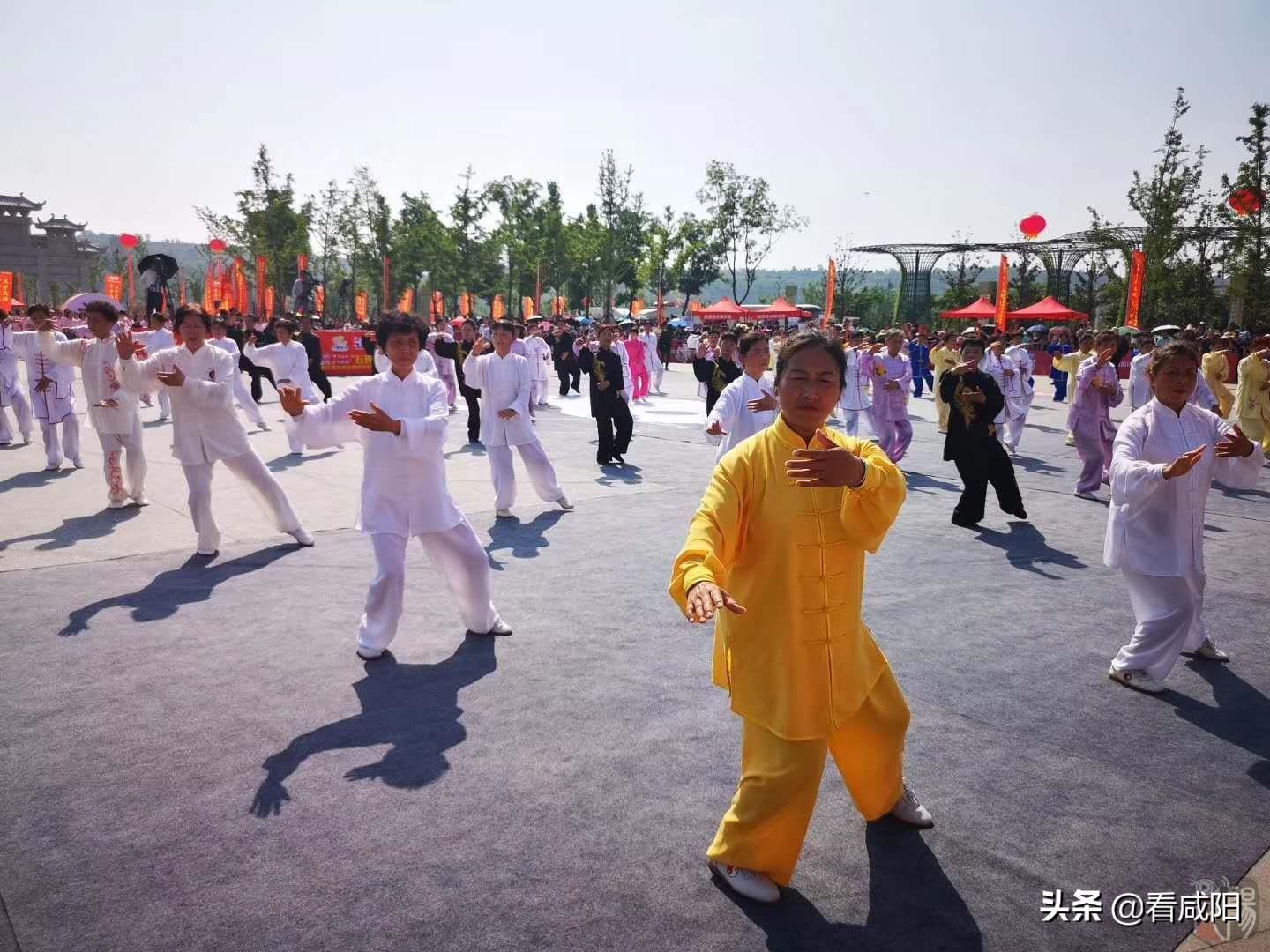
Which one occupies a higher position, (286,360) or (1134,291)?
(1134,291)

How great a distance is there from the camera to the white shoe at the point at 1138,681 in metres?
4.60

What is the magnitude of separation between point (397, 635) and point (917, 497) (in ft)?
20.9

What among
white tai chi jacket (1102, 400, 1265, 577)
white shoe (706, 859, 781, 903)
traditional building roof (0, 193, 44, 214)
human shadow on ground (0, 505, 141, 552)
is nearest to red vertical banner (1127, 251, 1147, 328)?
white tai chi jacket (1102, 400, 1265, 577)

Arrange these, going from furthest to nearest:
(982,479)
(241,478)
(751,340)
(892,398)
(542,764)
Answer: (892,398) < (982,479) < (241,478) < (751,340) < (542,764)

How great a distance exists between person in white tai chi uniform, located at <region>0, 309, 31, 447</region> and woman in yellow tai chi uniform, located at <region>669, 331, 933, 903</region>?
503 inches

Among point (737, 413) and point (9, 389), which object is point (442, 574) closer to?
point (737, 413)

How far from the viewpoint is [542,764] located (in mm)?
3785

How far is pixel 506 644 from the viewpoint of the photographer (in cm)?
524

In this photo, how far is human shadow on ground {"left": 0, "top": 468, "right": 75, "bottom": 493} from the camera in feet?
32.2

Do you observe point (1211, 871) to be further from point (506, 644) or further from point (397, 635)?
point (397, 635)

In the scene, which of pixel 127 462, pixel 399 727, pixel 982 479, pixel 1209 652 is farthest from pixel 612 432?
pixel 399 727

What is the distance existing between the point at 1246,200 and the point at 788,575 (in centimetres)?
3254

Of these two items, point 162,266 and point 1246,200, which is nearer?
point 162,266

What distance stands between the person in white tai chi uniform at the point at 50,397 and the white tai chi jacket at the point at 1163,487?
10.9 m
